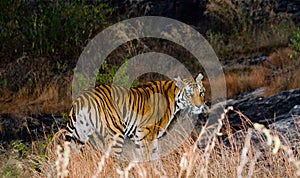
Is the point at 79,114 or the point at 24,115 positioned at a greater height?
the point at 79,114

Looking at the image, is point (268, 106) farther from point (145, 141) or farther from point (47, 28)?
point (47, 28)

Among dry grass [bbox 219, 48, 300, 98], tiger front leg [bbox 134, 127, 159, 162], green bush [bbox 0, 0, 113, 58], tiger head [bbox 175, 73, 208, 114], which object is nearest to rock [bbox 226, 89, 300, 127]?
Answer: dry grass [bbox 219, 48, 300, 98]

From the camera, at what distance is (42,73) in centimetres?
1088

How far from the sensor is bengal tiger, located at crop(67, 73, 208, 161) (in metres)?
6.45

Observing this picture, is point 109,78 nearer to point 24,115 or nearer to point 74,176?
point 24,115

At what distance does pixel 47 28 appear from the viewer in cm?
1152

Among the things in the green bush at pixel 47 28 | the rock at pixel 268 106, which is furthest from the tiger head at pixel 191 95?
the green bush at pixel 47 28

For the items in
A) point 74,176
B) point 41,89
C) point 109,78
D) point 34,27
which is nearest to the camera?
point 74,176

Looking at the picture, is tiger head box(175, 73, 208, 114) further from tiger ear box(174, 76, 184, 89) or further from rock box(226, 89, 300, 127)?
rock box(226, 89, 300, 127)

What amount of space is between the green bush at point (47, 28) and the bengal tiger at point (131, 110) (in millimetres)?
4353

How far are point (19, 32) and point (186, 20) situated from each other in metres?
4.02

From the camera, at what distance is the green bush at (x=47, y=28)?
1138cm

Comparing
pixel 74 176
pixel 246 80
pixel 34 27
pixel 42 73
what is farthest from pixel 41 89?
pixel 74 176

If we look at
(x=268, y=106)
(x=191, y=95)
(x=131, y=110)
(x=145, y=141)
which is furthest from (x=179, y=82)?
(x=268, y=106)
